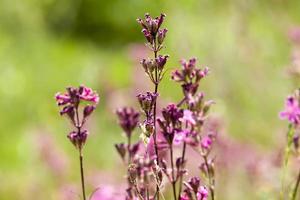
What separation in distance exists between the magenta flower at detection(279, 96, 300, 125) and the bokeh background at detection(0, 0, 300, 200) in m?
Answer: 0.71

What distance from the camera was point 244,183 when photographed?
3.54m

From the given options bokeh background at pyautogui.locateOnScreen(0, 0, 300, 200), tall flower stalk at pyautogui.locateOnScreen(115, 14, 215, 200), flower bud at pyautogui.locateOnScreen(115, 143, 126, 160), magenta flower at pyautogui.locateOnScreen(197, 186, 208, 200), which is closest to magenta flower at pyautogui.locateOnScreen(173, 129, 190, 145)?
tall flower stalk at pyautogui.locateOnScreen(115, 14, 215, 200)

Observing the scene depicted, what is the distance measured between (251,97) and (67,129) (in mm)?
1328

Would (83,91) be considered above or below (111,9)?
below

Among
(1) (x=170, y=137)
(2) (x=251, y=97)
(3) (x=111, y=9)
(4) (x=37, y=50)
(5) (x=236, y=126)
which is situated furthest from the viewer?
(3) (x=111, y=9)

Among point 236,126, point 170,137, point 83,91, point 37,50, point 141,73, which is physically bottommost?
point 170,137

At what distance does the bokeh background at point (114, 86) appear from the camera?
3.79 meters

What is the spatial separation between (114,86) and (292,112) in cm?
348

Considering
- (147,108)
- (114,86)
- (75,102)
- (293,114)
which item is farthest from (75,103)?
(114,86)

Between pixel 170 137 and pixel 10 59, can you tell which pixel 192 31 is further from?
pixel 170 137

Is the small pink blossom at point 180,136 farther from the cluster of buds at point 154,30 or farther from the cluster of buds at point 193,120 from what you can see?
the cluster of buds at point 154,30

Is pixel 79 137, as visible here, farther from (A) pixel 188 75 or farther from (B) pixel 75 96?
(A) pixel 188 75

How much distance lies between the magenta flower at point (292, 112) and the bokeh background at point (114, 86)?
2.34 feet

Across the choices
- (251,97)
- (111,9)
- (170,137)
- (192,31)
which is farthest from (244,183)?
A: (111,9)
